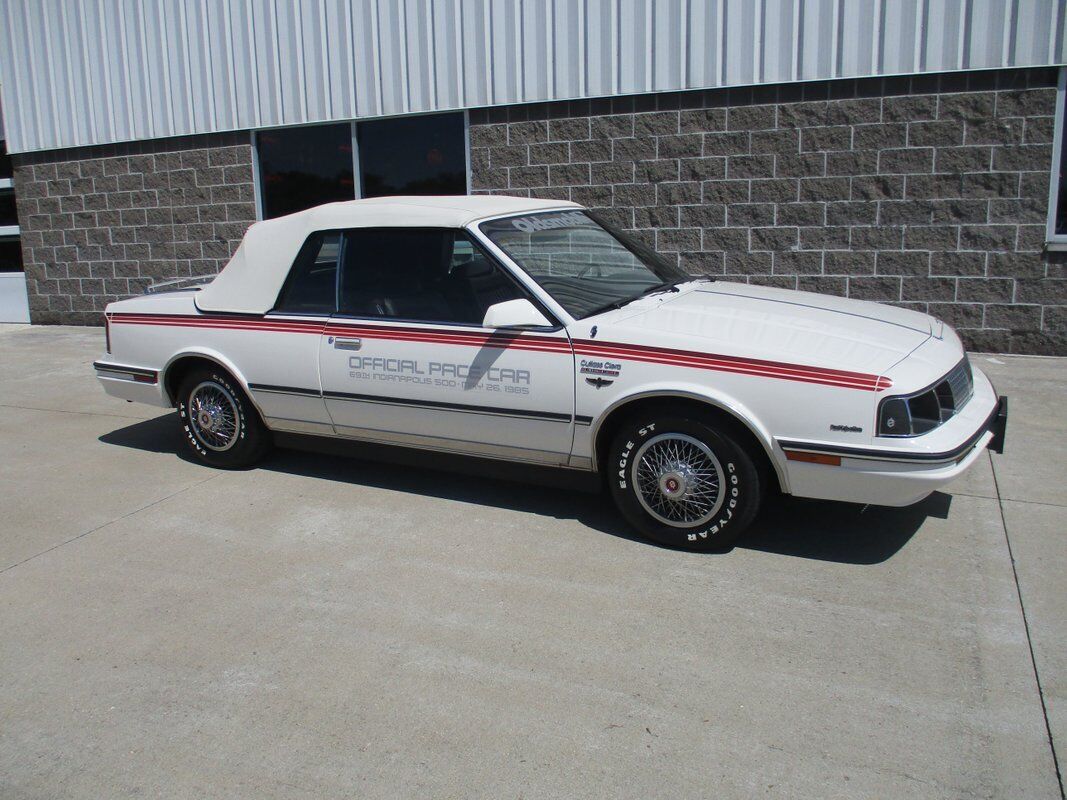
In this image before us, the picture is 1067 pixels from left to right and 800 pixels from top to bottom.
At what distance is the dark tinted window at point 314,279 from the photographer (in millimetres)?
5641

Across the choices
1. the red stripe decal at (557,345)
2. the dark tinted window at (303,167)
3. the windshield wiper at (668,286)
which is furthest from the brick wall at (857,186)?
the red stripe decal at (557,345)

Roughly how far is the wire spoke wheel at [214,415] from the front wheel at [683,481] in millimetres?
2619

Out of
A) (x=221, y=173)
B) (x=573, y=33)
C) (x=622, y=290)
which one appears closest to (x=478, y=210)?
(x=622, y=290)

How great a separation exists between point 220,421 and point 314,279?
1162mm

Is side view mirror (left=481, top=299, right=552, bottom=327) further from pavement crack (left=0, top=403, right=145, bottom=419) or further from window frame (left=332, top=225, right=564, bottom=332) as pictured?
pavement crack (left=0, top=403, right=145, bottom=419)

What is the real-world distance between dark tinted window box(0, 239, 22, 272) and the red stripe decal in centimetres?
882

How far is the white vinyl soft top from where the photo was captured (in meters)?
5.45

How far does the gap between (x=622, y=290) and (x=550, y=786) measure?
2.99m

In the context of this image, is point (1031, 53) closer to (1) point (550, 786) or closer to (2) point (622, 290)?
(2) point (622, 290)

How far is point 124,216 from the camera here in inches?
487

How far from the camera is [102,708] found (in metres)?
3.50

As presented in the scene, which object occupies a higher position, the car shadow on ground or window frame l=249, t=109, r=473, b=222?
window frame l=249, t=109, r=473, b=222

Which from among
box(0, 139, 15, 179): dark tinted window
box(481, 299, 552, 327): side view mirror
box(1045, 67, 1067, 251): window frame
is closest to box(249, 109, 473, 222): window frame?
box(0, 139, 15, 179): dark tinted window

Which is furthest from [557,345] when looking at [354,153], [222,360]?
[354,153]
